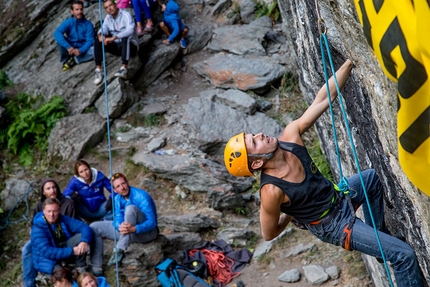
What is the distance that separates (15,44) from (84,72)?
91.3 inches

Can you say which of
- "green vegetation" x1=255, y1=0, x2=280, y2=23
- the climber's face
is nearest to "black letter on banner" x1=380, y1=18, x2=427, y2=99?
the climber's face

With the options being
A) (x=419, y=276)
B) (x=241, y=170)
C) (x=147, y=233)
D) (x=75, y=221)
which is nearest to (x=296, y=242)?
(x=147, y=233)

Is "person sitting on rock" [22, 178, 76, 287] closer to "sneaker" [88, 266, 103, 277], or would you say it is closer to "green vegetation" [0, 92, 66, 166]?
"sneaker" [88, 266, 103, 277]

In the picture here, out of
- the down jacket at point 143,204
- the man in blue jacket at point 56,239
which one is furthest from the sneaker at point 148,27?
the man in blue jacket at point 56,239

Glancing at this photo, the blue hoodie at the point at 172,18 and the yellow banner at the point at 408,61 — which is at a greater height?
the yellow banner at the point at 408,61

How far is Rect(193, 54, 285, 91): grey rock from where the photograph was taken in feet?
40.1

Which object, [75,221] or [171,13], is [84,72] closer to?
[171,13]

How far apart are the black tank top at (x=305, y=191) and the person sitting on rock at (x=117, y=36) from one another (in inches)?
278

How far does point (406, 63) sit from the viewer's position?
3.75m

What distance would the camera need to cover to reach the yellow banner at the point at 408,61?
358 cm

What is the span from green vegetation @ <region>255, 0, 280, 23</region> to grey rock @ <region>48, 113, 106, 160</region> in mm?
4660

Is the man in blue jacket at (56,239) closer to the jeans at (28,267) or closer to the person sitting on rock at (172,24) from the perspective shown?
the jeans at (28,267)

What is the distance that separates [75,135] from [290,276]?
5323mm

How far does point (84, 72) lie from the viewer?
490 inches
